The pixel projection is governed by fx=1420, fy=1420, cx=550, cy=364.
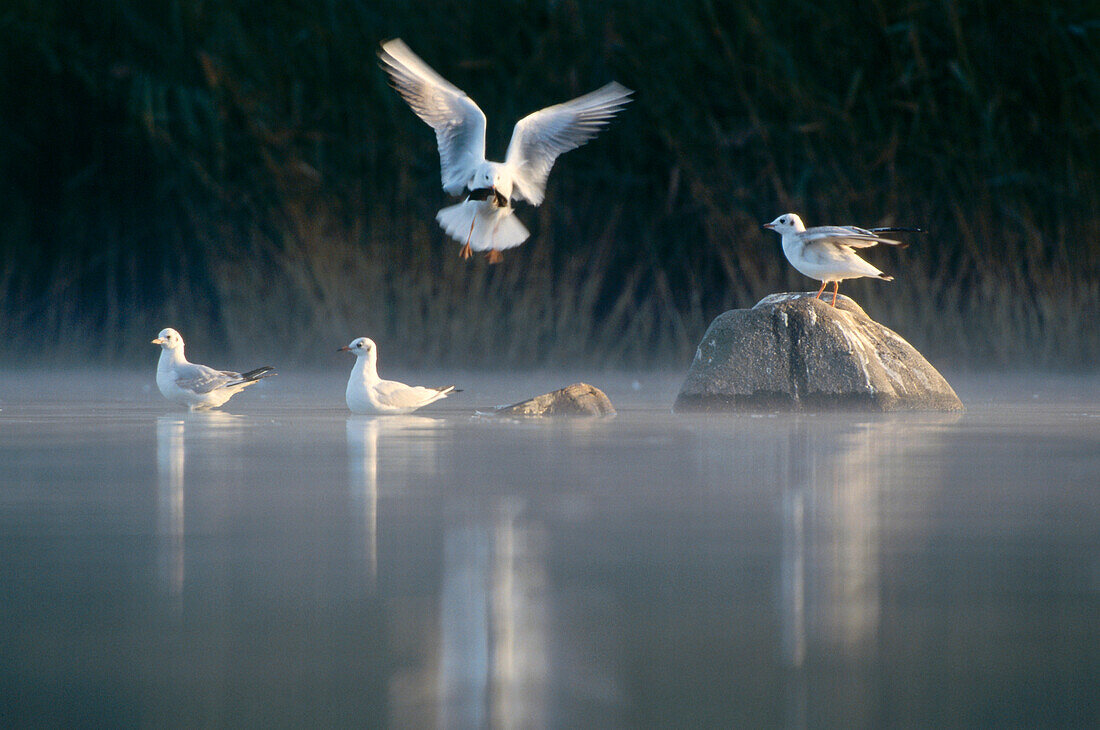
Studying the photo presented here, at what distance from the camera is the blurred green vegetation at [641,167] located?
9227 mm

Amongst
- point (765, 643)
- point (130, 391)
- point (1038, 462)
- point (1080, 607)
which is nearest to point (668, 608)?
point (765, 643)

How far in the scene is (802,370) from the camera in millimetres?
6645

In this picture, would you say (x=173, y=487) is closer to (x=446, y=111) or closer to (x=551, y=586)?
(x=551, y=586)

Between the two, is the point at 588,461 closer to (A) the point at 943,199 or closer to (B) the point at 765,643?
(B) the point at 765,643

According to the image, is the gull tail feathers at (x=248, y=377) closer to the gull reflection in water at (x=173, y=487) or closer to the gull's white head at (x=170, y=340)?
the gull reflection in water at (x=173, y=487)

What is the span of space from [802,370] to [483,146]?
1.94m

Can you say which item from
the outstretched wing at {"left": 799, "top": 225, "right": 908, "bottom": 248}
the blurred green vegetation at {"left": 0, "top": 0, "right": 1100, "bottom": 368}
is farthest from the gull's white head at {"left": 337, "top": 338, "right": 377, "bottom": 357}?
the blurred green vegetation at {"left": 0, "top": 0, "right": 1100, "bottom": 368}

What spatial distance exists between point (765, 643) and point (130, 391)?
6.68 metres

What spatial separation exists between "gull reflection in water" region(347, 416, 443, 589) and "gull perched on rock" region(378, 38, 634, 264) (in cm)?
127

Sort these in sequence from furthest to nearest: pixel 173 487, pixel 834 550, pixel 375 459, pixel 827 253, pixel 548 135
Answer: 1. pixel 548 135
2. pixel 827 253
3. pixel 375 459
4. pixel 173 487
5. pixel 834 550

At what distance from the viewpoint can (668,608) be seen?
7.65ft

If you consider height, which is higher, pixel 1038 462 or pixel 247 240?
pixel 247 240

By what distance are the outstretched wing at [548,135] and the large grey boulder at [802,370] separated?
132 cm

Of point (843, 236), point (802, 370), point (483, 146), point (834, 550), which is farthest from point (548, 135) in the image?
point (834, 550)
